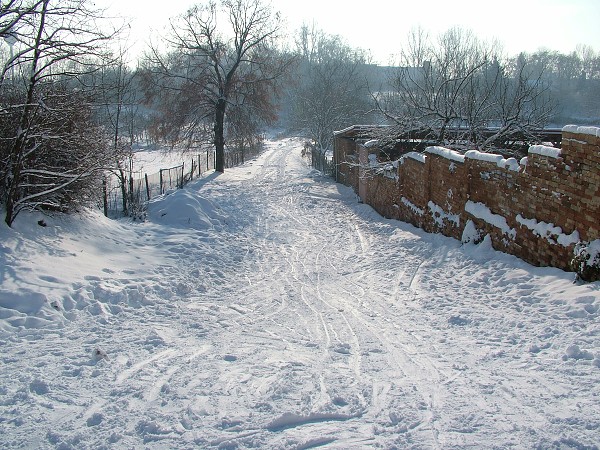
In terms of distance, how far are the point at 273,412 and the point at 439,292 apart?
447 cm

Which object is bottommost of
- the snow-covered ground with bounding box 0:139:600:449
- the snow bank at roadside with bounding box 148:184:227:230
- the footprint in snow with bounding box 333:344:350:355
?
the footprint in snow with bounding box 333:344:350:355

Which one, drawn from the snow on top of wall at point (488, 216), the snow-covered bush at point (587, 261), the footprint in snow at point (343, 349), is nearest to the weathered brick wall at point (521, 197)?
the snow on top of wall at point (488, 216)

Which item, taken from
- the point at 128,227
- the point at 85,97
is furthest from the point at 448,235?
the point at 85,97

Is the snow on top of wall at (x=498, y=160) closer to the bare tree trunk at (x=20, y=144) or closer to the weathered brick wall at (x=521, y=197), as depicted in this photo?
the weathered brick wall at (x=521, y=197)

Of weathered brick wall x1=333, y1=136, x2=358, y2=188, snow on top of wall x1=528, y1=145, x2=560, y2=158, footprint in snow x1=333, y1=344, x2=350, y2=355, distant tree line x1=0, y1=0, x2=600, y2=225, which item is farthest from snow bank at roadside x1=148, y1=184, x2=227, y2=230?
weathered brick wall x1=333, y1=136, x2=358, y2=188

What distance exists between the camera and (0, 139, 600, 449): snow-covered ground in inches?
157

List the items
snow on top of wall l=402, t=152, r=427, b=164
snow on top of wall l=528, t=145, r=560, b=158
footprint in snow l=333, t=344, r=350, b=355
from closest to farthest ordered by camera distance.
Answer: footprint in snow l=333, t=344, r=350, b=355 < snow on top of wall l=528, t=145, r=560, b=158 < snow on top of wall l=402, t=152, r=427, b=164

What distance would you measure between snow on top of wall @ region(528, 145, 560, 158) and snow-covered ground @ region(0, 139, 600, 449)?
1.73 meters

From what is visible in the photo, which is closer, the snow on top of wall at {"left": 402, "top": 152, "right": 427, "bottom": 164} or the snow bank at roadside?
the snow on top of wall at {"left": 402, "top": 152, "right": 427, "bottom": 164}

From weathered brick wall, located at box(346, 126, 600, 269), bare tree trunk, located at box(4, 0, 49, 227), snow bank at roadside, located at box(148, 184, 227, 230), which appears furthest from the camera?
snow bank at roadside, located at box(148, 184, 227, 230)

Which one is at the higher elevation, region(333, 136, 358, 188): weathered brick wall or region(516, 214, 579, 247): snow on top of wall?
region(333, 136, 358, 188): weathered brick wall

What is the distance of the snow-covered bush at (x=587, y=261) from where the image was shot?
6.39m

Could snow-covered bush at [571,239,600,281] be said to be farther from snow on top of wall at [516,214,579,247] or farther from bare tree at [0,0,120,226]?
bare tree at [0,0,120,226]

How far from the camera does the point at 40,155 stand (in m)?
A: 9.02
